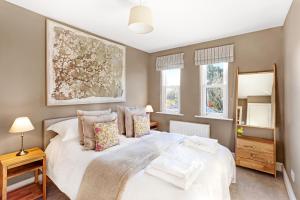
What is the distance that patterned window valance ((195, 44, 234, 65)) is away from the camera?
3.15m

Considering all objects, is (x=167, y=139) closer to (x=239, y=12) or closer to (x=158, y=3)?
(x=158, y=3)

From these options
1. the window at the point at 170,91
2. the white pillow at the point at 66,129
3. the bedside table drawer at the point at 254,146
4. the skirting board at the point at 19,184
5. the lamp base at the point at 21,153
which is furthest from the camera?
the window at the point at 170,91

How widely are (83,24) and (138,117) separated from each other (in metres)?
1.87

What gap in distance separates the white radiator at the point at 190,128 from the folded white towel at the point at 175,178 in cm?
210

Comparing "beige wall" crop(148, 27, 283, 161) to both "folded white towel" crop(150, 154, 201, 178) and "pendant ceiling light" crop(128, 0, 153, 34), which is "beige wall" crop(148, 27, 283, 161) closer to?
"folded white towel" crop(150, 154, 201, 178)

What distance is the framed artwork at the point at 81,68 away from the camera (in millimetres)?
2469

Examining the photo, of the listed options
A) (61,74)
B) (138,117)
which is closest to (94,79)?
(61,74)

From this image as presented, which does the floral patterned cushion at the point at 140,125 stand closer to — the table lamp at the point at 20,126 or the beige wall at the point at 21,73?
the beige wall at the point at 21,73

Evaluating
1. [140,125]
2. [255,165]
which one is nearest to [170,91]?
[140,125]

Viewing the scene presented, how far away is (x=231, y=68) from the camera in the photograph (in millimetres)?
3191

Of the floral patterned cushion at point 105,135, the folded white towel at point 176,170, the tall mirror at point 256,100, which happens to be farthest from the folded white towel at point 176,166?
the tall mirror at point 256,100

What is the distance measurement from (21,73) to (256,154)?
154 inches

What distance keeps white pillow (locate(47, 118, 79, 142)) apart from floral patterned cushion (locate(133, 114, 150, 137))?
913 millimetres

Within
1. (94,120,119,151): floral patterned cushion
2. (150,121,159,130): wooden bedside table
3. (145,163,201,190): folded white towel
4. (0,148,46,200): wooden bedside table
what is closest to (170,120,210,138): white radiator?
(150,121,159,130): wooden bedside table
